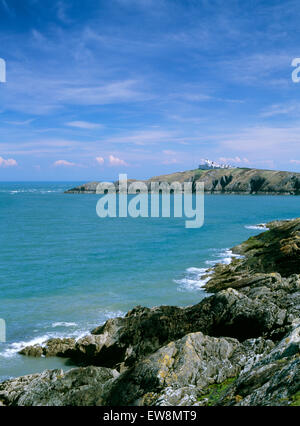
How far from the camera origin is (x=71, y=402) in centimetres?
1226

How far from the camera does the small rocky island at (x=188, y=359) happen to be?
9242 millimetres

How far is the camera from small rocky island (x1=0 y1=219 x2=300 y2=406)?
9.24m

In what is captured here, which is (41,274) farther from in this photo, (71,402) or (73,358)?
(71,402)

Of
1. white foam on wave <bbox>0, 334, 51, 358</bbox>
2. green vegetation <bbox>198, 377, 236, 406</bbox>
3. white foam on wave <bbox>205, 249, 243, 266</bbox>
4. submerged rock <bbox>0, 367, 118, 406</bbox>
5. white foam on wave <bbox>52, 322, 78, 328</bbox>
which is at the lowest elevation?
white foam on wave <bbox>0, 334, 51, 358</bbox>

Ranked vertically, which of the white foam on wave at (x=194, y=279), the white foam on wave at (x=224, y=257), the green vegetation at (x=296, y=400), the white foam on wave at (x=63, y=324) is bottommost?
the white foam on wave at (x=63, y=324)

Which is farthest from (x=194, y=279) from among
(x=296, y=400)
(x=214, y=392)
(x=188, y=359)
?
(x=296, y=400)

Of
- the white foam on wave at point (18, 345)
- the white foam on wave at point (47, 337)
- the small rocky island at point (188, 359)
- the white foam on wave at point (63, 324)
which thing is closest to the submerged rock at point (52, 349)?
the small rocky island at point (188, 359)

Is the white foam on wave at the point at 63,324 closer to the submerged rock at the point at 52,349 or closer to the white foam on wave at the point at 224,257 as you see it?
the submerged rock at the point at 52,349

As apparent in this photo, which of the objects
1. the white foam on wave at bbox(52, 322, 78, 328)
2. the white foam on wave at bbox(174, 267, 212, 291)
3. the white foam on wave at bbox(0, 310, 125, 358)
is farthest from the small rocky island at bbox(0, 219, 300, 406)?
the white foam on wave at bbox(174, 267, 212, 291)

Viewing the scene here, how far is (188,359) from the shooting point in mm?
11992

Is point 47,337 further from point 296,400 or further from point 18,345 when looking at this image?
point 296,400

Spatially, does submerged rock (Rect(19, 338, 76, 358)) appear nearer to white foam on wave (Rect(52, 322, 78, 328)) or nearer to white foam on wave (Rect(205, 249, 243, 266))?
white foam on wave (Rect(52, 322, 78, 328))

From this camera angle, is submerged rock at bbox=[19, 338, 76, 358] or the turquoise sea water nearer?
submerged rock at bbox=[19, 338, 76, 358]
